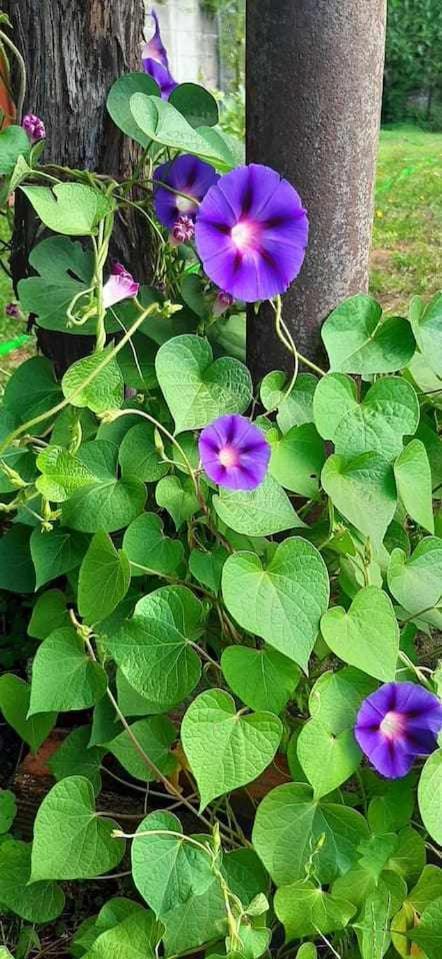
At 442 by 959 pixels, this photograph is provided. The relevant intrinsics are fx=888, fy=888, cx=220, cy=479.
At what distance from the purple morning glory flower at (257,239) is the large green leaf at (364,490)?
20cm

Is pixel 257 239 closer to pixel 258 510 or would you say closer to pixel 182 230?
pixel 182 230

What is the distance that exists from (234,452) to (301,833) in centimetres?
39

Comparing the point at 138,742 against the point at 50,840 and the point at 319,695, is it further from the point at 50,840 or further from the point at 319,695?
the point at 319,695

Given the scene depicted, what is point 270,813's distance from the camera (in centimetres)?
89

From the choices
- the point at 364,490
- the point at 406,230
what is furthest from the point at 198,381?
the point at 406,230

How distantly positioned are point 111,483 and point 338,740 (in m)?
0.38

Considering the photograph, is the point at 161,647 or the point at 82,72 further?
the point at 82,72

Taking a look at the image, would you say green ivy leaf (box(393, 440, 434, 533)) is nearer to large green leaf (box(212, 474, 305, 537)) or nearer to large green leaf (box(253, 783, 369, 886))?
large green leaf (box(212, 474, 305, 537))

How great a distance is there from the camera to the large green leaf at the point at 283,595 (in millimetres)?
814

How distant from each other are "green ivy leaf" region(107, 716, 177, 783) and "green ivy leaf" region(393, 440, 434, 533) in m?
0.37

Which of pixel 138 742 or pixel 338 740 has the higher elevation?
pixel 338 740

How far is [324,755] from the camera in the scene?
2.80ft

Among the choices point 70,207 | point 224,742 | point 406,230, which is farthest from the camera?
point 406,230

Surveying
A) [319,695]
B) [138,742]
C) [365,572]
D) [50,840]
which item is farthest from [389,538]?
[50,840]
